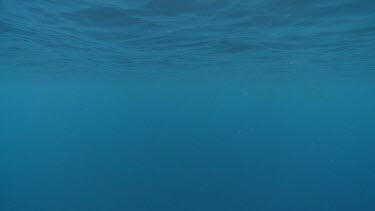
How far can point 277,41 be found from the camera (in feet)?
61.4

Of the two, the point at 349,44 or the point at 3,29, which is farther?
the point at 349,44

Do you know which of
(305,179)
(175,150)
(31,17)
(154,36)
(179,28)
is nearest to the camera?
(31,17)

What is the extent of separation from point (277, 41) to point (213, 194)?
15.3 meters

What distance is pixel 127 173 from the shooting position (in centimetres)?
3803

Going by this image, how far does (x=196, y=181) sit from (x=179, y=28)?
20842mm

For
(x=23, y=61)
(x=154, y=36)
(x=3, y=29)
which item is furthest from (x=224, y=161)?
(x=3, y=29)

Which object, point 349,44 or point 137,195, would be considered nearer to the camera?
point 349,44

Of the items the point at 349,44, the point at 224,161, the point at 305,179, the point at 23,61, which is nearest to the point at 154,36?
the point at 349,44

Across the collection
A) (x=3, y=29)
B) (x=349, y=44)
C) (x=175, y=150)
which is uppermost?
(x=3, y=29)

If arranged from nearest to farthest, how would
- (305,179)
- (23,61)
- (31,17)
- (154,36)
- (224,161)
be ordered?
(31,17) < (154,36) < (23,61) < (305,179) < (224,161)

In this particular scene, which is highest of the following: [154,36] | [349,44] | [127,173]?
[154,36]

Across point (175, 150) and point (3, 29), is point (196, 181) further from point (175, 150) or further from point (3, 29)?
point (175, 150)

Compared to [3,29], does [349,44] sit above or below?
below

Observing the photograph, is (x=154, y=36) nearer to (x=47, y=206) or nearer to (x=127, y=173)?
(x=47, y=206)
